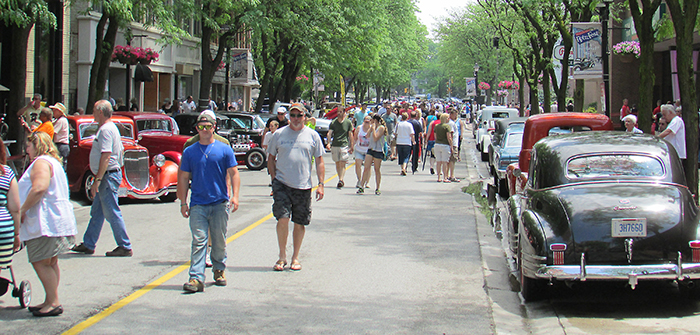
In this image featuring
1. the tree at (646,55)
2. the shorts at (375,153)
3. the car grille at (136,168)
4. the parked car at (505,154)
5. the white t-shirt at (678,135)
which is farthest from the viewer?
the parked car at (505,154)

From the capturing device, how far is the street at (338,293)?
20.5ft

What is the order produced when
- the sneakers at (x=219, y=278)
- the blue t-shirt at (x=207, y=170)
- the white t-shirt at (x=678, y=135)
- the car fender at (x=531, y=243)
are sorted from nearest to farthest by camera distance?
the car fender at (x=531, y=243), the blue t-shirt at (x=207, y=170), the sneakers at (x=219, y=278), the white t-shirt at (x=678, y=135)

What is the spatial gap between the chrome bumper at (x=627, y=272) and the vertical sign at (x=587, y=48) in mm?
14633

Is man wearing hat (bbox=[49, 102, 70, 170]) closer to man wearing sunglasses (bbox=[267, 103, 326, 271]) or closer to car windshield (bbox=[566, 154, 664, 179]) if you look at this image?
man wearing sunglasses (bbox=[267, 103, 326, 271])

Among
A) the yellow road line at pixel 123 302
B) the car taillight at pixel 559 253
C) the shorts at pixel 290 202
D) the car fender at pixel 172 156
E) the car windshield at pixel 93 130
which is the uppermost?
the car windshield at pixel 93 130

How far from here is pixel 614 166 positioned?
24.4 feet

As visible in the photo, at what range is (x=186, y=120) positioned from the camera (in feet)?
67.7

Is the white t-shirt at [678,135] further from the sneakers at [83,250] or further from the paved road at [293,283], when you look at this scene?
the sneakers at [83,250]

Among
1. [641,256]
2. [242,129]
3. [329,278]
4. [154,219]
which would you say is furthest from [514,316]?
[242,129]

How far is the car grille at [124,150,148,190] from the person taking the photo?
44.5 feet

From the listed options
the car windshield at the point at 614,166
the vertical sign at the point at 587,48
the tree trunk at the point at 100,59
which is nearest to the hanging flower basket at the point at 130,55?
the tree trunk at the point at 100,59

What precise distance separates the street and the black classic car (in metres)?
0.40

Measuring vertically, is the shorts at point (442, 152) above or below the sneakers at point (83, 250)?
above

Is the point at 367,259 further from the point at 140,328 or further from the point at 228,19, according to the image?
the point at 228,19
